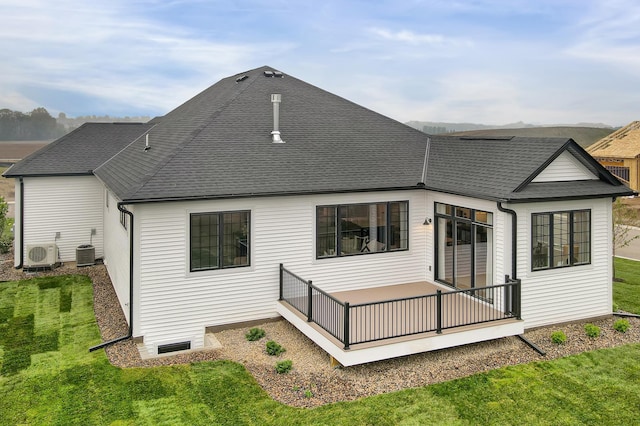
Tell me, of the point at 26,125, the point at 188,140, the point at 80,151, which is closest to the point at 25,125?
the point at 26,125

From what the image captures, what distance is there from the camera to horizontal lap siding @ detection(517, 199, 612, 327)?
420 inches

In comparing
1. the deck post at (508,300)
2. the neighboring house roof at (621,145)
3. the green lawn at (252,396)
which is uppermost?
the neighboring house roof at (621,145)

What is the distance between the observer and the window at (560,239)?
1085 cm

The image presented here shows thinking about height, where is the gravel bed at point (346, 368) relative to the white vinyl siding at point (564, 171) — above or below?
below

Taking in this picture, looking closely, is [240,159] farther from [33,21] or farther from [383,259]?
[33,21]

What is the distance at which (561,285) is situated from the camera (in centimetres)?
1130

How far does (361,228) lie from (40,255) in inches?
453

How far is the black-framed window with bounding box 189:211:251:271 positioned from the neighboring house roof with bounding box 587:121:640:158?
123ft

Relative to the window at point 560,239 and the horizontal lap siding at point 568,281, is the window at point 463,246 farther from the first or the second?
the window at point 560,239

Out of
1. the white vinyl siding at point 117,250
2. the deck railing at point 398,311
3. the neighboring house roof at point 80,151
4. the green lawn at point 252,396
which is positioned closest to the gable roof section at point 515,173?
the deck railing at point 398,311

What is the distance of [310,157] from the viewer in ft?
42.6

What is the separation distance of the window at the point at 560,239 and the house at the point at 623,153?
99.1ft

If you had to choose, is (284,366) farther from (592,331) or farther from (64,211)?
(64,211)

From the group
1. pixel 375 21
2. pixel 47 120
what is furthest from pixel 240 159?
pixel 47 120
